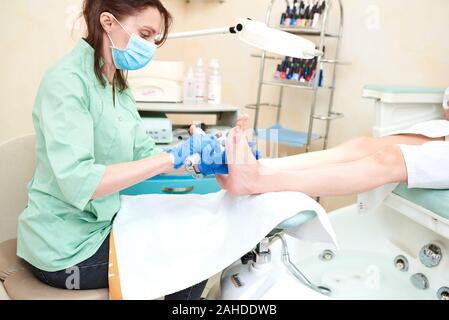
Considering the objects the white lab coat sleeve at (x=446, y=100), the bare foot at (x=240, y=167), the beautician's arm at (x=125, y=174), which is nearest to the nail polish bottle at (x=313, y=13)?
the white lab coat sleeve at (x=446, y=100)

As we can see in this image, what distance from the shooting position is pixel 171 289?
872 millimetres

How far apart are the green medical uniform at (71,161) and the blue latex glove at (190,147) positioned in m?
0.17

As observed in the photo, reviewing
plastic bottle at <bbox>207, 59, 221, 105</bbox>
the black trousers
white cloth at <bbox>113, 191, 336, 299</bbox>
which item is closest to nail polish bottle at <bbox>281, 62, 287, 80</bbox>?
plastic bottle at <bbox>207, 59, 221, 105</bbox>

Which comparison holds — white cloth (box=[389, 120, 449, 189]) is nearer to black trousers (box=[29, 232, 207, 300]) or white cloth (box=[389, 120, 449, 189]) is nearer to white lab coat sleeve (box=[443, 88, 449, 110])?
white lab coat sleeve (box=[443, 88, 449, 110])

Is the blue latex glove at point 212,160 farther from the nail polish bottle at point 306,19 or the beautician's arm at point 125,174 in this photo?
the nail polish bottle at point 306,19

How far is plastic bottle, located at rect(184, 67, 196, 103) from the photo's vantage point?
2100 mm

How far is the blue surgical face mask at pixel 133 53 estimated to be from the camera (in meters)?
1.08

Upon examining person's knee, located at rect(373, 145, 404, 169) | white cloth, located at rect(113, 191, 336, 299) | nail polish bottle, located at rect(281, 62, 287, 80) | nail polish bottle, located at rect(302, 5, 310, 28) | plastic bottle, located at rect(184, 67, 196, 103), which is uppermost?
nail polish bottle, located at rect(302, 5, 310, 28)

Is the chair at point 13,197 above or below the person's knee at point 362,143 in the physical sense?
below

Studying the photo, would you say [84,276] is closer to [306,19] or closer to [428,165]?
[428,165]

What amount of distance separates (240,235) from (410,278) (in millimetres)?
918

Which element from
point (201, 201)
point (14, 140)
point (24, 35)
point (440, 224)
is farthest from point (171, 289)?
point (24, 35)

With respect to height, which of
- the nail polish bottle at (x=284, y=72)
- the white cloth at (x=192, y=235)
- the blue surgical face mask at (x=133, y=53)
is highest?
the nail polish bottle at (x=284, y=72)
